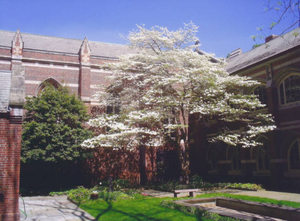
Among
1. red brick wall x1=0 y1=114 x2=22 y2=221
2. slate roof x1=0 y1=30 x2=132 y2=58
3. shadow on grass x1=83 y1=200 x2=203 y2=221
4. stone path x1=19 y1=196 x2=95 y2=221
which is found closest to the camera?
red brick wall x1=0 y1=114 x2=22 y2=221

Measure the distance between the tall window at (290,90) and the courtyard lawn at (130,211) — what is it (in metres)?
10.1

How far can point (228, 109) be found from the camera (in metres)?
16.8

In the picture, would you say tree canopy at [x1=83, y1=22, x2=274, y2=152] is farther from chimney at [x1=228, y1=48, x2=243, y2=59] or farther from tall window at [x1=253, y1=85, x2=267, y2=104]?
chimney at [x1=228, y1=48, x2=243, y2=59]

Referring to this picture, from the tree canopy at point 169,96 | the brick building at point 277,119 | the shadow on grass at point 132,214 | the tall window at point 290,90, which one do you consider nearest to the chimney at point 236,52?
the brick building at point 277,119

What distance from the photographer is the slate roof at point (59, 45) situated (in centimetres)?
2462

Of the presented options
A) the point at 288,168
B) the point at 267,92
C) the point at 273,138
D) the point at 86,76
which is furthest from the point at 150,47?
the point at 288,168

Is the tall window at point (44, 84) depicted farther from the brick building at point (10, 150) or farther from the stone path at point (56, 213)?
the brick building at point (10, 150)

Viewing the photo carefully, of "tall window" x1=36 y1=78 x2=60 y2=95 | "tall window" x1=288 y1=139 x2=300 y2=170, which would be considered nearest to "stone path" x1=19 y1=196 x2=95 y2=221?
"tall window" x1=36 y1=78 x2=60 y2=95

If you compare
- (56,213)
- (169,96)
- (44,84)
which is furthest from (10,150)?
(44,84)

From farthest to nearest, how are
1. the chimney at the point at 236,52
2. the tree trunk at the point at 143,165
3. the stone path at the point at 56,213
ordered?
the chimney at the point at 236,52 < the tree trunk at the point at 143,165 < the stone path at the point at 56,213

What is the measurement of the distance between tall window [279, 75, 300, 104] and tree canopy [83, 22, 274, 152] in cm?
141

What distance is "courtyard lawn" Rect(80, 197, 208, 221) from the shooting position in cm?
927

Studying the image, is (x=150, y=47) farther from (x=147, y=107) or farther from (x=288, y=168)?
(x=288, y=168)

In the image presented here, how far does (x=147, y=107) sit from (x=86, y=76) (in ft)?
22.1
